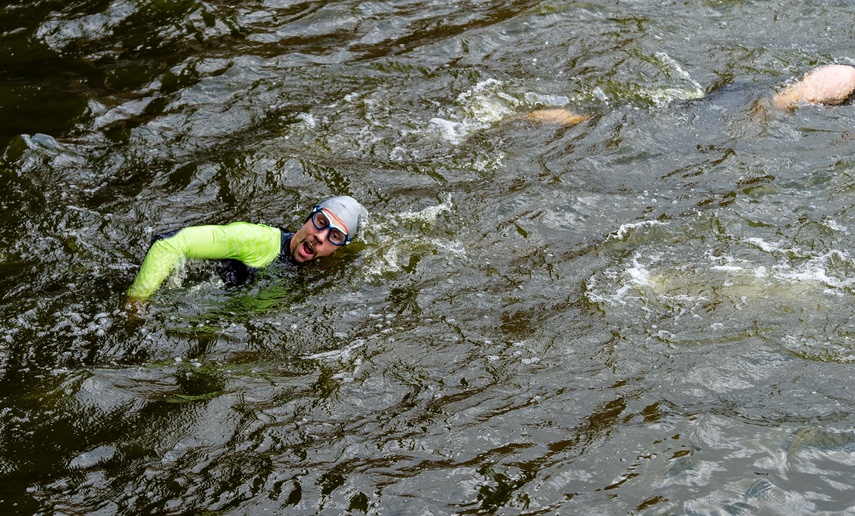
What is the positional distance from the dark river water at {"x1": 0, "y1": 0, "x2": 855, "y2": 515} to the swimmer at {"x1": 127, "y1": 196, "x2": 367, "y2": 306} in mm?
184

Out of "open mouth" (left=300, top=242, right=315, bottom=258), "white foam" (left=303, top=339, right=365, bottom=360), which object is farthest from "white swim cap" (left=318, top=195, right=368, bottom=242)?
"white foam" (left=303, top=339, right=365, bottom=360)

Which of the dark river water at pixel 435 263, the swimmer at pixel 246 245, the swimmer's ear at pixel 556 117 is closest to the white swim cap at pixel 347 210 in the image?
the swimmer at pixel 246 245

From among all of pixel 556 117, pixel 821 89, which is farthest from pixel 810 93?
pixel 556 117

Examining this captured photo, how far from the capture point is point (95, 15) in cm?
1103

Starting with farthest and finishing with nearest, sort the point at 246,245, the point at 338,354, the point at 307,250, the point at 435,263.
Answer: the point at 435,263
the point at 307,250
the point at 246,245
the point at 338,354

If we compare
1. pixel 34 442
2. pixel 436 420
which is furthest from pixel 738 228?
pixel 34 442

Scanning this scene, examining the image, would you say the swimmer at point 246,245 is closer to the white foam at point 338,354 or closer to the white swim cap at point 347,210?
the white swim cap at point 347,210

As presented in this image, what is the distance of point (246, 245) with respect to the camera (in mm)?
6539

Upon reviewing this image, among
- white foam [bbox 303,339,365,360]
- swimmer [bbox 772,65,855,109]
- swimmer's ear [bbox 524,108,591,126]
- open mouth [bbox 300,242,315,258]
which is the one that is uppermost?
open mouth [bbox 300,242,315,258]

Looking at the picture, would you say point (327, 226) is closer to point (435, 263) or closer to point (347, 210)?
point (347, 210)

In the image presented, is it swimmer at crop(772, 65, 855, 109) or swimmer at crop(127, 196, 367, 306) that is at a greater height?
swimmer at crop(127, 196, 367, 306)

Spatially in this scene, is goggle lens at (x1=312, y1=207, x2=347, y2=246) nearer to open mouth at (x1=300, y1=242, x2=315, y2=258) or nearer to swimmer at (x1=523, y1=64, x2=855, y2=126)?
open mouth at (x1=300, y1=242, x2=315, y2=258)

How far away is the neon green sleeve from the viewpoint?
6.12m

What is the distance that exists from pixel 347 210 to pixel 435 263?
37.7 inches
